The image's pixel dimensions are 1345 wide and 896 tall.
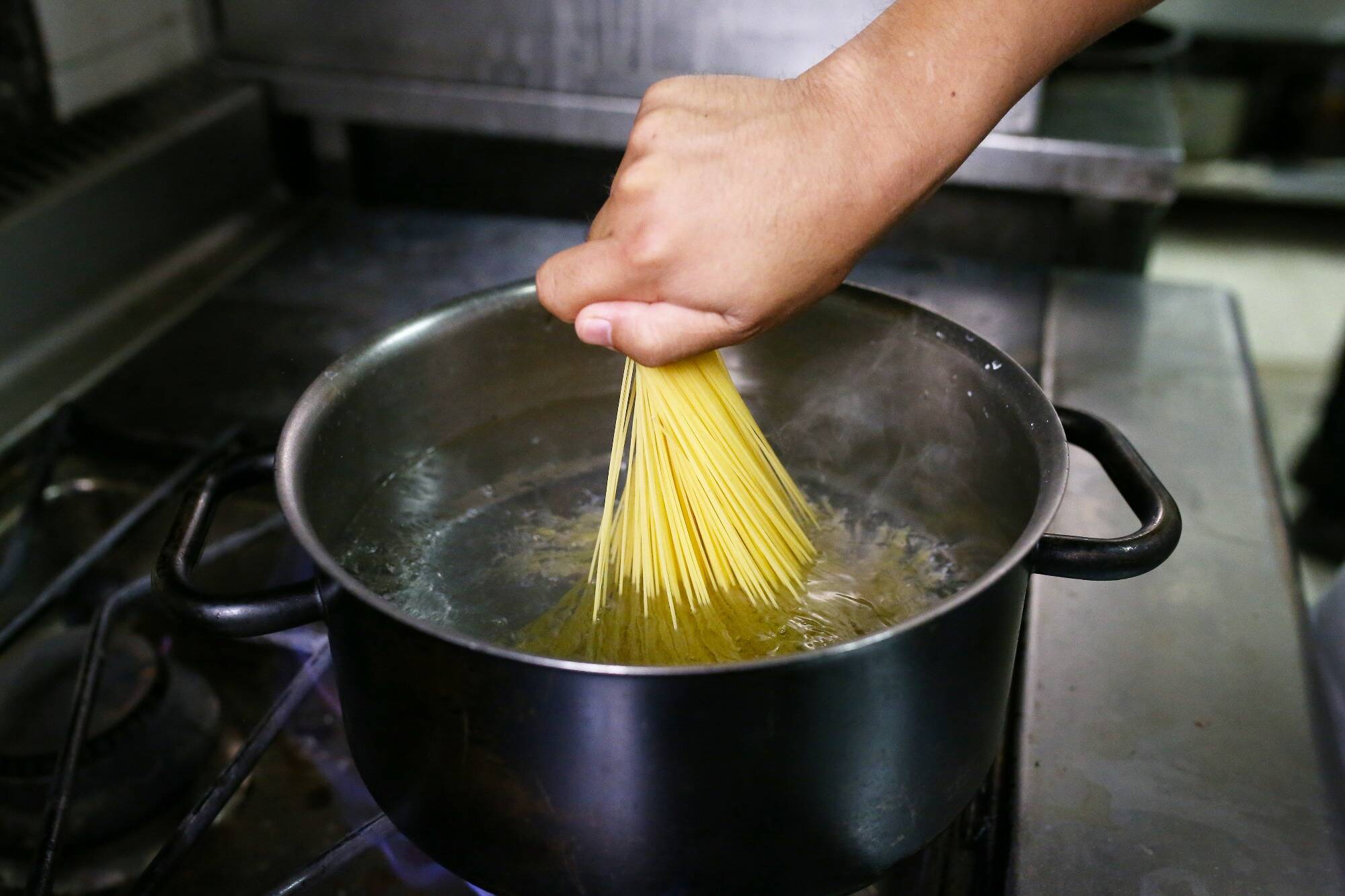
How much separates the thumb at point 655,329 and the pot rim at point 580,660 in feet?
0.49

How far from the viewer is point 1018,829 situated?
0.60 metres

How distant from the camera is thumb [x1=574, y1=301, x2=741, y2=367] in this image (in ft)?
1.72

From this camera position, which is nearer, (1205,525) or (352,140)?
(1205,525)

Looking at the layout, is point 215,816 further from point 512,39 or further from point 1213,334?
point 1213,334

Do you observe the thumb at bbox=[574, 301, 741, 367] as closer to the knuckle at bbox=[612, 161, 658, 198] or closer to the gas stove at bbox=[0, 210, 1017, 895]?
the knuckle at bbox=[612, 161, 658, 198]

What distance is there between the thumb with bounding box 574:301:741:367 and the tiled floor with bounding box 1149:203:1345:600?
186 cm

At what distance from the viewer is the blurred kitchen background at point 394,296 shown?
2.17ft

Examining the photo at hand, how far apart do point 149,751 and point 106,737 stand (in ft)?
0.12

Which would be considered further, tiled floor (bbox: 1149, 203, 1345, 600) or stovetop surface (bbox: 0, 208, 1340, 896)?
tiled floor (bbox: 1149, 203, 1345, 600)

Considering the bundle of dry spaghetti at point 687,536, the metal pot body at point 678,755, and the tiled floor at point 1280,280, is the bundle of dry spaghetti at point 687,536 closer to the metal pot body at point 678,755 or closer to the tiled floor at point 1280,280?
the metal pot body at point 678,755

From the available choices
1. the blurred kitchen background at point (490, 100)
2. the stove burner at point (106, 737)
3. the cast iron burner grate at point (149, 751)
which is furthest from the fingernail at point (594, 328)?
the blurred kitchen background at point (490, 100)

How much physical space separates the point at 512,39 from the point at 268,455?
0.70 meters

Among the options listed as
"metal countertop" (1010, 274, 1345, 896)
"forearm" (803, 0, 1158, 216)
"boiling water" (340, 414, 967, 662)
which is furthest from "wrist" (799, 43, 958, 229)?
"metal countertop" (1010, 274, 1345, 896)

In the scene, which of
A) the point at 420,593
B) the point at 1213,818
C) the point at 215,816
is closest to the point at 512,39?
the point at 420,593
